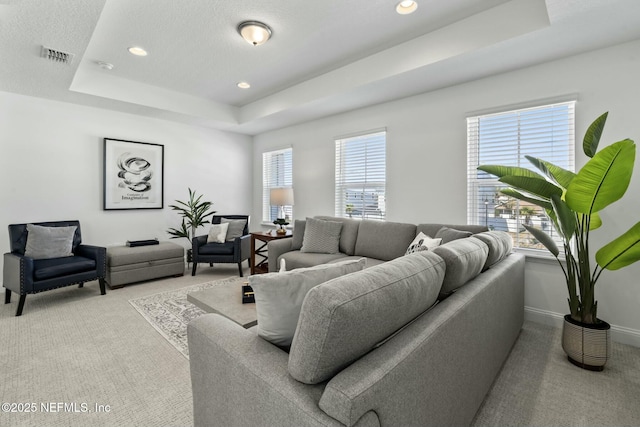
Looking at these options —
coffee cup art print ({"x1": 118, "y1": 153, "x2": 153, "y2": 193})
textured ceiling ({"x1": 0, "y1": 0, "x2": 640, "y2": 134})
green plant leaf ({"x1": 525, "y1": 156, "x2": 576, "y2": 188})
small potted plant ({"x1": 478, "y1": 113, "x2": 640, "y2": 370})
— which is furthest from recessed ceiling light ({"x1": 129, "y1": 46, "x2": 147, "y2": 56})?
green plant leaf ({"x1": 525, "y1": 156, "x2": 576, "y2": 188})

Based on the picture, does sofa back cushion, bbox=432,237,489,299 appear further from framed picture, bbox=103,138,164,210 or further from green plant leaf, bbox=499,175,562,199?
framed picture, bbox=103,138,164,210

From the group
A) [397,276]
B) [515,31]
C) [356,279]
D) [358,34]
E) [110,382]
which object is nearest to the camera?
[356,279]

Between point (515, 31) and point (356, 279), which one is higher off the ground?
point (515, 31)

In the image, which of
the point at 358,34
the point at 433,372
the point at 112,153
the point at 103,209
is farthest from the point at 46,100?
the point at 433,372

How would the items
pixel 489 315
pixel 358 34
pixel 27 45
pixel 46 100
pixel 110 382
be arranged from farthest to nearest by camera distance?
pixel 46 100, pixel 358 34, pixel 27 45, pixel 110 382, pixel 489 315

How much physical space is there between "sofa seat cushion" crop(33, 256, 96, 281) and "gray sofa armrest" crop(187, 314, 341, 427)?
2925 mm

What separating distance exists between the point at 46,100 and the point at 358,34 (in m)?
4.16

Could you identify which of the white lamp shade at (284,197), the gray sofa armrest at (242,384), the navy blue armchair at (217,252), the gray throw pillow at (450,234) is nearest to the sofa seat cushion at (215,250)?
the navy blue armchair at (217,252)

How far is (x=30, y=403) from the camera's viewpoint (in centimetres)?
175

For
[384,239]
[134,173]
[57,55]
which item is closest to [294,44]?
[57,55]

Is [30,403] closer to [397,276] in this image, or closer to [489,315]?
[397,276]

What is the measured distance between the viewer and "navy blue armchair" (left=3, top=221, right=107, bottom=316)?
299 centimetres

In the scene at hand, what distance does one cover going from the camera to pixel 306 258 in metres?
3.52

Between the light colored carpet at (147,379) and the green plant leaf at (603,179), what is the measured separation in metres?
1.16
